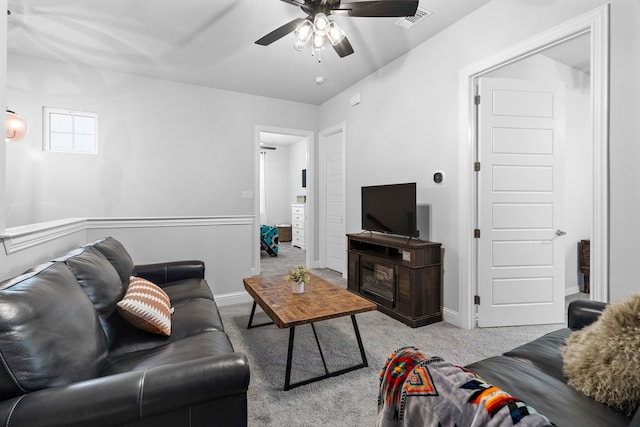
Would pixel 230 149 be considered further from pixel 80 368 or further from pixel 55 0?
pixel 80 368

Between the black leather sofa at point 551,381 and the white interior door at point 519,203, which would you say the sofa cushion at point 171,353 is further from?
the white interior door at point 519,203

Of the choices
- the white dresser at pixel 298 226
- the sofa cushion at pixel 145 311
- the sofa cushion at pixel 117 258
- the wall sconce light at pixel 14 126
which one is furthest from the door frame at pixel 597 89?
the white dresser at pixel 298 226

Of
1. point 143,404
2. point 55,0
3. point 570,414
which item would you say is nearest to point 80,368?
point 143,404

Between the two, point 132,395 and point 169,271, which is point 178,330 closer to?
point 132,395

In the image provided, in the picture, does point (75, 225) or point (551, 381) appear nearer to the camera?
point (551, 381)

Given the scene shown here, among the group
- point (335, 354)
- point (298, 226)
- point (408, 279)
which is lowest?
point (335, 354)

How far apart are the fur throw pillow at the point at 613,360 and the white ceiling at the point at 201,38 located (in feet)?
8.75

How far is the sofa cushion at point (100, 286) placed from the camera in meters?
1.47

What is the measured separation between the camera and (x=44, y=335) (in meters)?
0.95

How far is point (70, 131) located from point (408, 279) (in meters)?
4.47

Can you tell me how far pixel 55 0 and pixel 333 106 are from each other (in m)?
3.45

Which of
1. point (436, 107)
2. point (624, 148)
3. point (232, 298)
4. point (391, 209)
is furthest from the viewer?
point (232, 298)

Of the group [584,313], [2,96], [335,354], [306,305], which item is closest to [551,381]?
[584,313]

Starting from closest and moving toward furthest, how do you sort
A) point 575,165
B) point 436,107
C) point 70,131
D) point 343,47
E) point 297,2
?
1. point 297,2
2. point 343,47
3. point 436,107
4. point 575,165
5. point 70,131
